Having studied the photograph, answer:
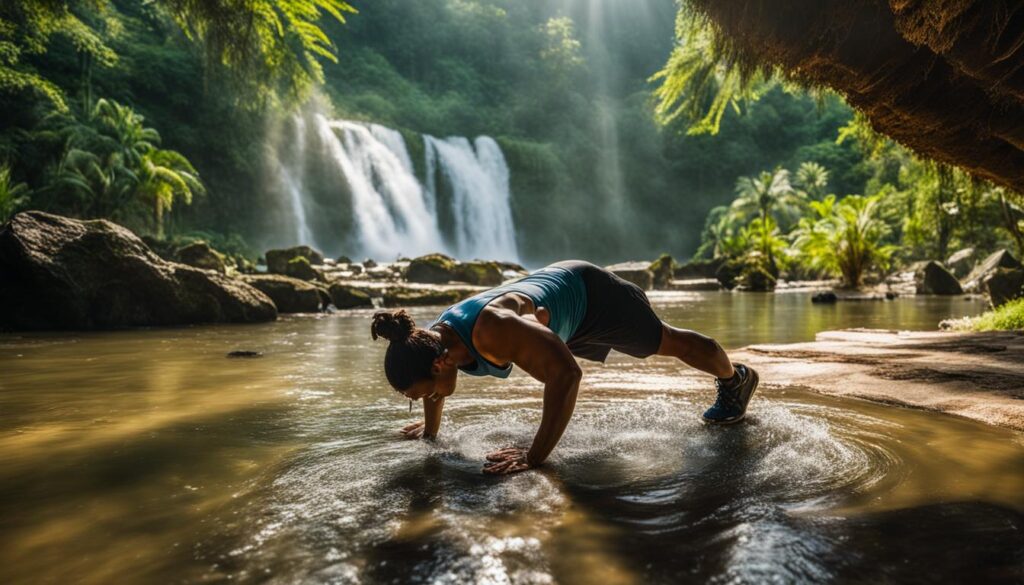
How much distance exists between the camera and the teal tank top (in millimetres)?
2432

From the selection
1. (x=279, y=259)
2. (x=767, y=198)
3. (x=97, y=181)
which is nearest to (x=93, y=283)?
(x=279, y=259)

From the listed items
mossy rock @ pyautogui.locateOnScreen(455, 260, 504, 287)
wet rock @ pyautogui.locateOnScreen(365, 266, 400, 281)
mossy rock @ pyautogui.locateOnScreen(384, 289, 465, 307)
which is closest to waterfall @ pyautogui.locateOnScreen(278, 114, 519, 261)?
wet rock @ pyautogui.locateOnScreen(365, 266, 400, 281)

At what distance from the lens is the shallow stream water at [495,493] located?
4.96ft

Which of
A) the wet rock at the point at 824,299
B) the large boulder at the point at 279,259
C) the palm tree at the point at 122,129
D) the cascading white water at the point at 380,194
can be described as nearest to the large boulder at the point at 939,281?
the wet rock at the point at 824,299

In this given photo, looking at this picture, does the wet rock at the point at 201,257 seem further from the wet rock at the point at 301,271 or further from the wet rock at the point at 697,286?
the wet rock at the point at 697,286

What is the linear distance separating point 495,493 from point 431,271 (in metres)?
17.8

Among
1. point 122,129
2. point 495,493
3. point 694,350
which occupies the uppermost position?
point 122,129

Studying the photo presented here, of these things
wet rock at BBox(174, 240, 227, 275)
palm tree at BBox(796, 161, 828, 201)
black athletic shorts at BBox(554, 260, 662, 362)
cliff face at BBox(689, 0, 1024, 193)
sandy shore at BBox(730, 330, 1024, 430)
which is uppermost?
palm tree at BBox(796, 161, 828, 201)

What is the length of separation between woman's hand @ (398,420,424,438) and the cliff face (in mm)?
3492

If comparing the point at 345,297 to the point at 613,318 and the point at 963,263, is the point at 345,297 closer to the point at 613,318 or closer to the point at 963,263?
the point at 613,318

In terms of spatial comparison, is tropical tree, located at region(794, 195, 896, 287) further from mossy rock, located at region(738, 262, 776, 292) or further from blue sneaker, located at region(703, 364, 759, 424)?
blue sneaker, located at region(703, 364, 759, 424)

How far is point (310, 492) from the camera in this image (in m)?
2.09

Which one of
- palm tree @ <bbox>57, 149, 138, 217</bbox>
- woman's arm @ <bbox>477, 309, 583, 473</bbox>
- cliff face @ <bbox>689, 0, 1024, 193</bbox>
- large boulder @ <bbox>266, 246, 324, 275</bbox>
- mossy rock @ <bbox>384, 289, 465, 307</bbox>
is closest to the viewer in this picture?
woman's arm @ <bbox>477, 309, 583, 473</bbox>

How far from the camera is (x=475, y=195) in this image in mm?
38688
